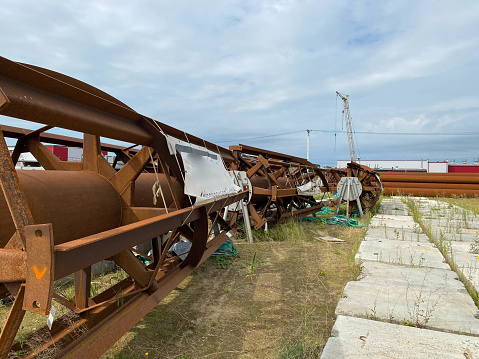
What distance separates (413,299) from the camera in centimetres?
385

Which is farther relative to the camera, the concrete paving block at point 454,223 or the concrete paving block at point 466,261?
the concrete paving block at point 454,223

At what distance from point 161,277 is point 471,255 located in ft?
18.4

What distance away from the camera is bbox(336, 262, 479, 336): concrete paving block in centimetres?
329

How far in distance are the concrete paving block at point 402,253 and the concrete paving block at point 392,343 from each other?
249 centimetres

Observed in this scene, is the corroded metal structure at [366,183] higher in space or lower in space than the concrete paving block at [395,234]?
higher

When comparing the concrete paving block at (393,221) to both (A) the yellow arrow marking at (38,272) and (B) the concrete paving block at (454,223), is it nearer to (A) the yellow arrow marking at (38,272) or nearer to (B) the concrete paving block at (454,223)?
(B) the concrete paving block at (454,223)

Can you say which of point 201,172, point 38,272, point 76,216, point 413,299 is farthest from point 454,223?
point 38,272

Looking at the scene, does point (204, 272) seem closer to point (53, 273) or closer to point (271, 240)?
point (271, 240)

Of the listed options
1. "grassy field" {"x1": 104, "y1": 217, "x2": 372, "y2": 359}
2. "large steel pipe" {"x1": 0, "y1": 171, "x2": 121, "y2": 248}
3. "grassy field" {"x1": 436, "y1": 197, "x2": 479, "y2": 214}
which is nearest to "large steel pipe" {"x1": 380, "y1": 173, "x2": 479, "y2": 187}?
"grassy field" {"x1": 436, "y1": 197, "x2": 479, "y2": 214}

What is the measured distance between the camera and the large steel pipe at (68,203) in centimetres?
212

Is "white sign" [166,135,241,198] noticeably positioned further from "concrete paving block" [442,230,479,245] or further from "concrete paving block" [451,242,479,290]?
A: "concrete paving block" [442,230,479,245]

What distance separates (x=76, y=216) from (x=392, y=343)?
2.89 metres

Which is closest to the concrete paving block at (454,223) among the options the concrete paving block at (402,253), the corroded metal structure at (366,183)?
the corroded metal structure at (366,183)

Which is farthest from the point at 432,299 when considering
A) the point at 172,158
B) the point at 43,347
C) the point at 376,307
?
the point at 43,347
